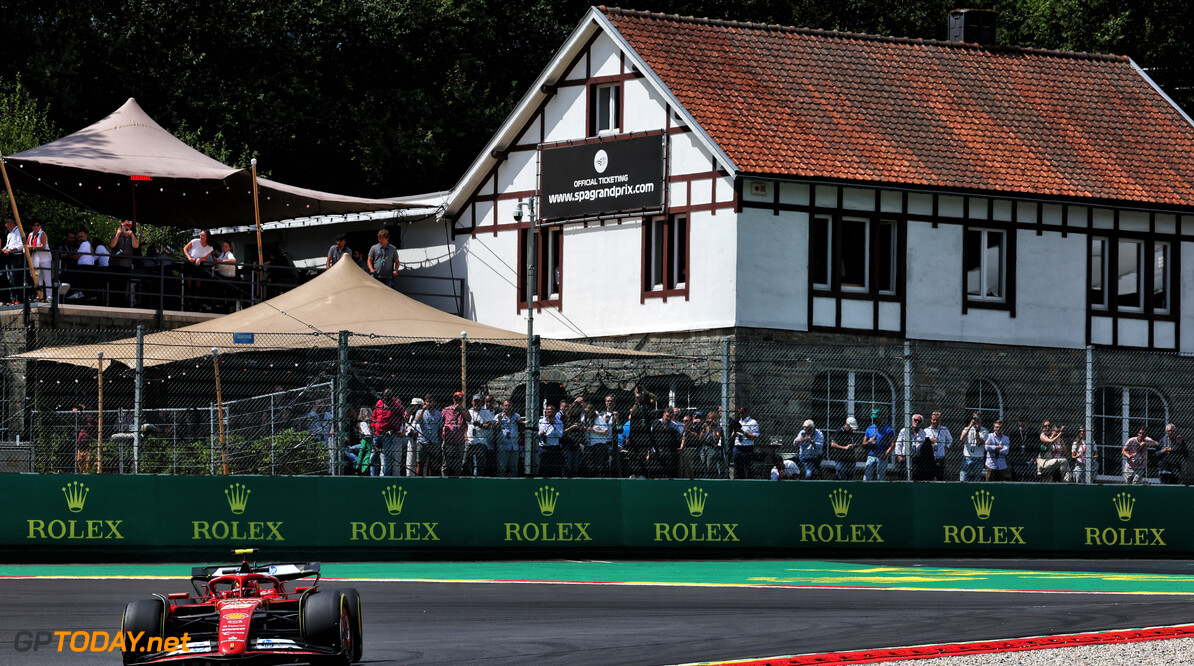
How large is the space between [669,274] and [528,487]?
42.5 ft

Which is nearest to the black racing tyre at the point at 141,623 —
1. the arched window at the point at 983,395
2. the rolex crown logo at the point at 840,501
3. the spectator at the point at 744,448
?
the spectator at the point at 744,448

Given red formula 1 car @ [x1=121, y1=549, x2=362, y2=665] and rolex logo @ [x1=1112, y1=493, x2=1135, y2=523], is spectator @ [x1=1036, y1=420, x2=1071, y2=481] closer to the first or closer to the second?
rolex logo @ [x1=1112, y1=493, x2=1135, y2=523]

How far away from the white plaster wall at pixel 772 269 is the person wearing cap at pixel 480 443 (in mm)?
11721

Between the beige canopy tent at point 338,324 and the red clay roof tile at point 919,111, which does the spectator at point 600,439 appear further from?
the red clay roof tile at point 919,111

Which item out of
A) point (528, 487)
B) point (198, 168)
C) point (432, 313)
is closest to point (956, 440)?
point (528, 487)

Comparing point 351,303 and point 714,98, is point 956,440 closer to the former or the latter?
point 351,303

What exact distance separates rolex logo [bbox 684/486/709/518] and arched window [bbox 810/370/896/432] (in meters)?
1.67

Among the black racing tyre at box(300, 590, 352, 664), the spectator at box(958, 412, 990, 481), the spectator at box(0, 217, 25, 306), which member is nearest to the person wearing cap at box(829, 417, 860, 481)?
the spectator at box(958, 412, 990, 481)

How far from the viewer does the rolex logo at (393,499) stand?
69.3ft

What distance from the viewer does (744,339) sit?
107 feet

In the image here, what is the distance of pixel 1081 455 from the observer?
922 inches

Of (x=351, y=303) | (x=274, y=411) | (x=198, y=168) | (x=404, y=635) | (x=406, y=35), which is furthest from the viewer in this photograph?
(x=406, y=35)

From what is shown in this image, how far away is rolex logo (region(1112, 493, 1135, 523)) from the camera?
23344 mm

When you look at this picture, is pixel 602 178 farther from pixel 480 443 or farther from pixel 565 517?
pixel 565 517
